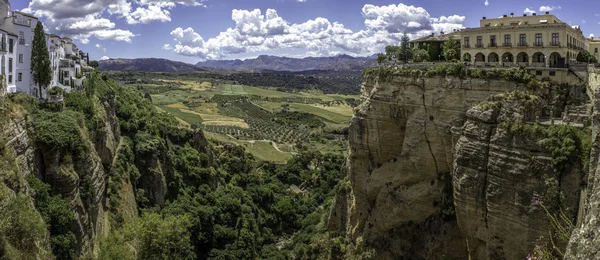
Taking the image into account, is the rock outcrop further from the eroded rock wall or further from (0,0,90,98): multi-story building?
(0,0,90,98): multi-story building

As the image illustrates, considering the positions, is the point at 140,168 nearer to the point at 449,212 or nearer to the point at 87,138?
the point at 87,138

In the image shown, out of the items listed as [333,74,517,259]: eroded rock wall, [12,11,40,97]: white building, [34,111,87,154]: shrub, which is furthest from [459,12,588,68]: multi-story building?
[12,11,40,97]: white building

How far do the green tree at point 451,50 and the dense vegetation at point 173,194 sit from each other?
20.8m

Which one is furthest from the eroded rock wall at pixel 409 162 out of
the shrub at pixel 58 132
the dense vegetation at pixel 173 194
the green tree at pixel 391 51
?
the shrub at pixel 58 132

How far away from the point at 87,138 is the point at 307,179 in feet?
182

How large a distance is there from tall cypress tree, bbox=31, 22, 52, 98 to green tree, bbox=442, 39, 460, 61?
3524 centimetres

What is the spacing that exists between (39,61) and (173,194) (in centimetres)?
2464

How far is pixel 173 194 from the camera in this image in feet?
190

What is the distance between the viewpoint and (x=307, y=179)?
8912 cm

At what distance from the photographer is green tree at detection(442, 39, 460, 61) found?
37.0m

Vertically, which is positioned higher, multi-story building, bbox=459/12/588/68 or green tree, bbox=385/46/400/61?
green tree, bbox=385/46/400/61

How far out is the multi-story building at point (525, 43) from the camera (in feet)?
99.0

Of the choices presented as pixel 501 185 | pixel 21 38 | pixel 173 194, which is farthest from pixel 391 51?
pixel 21 38

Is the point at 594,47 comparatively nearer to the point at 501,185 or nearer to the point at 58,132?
the point at 501,185
